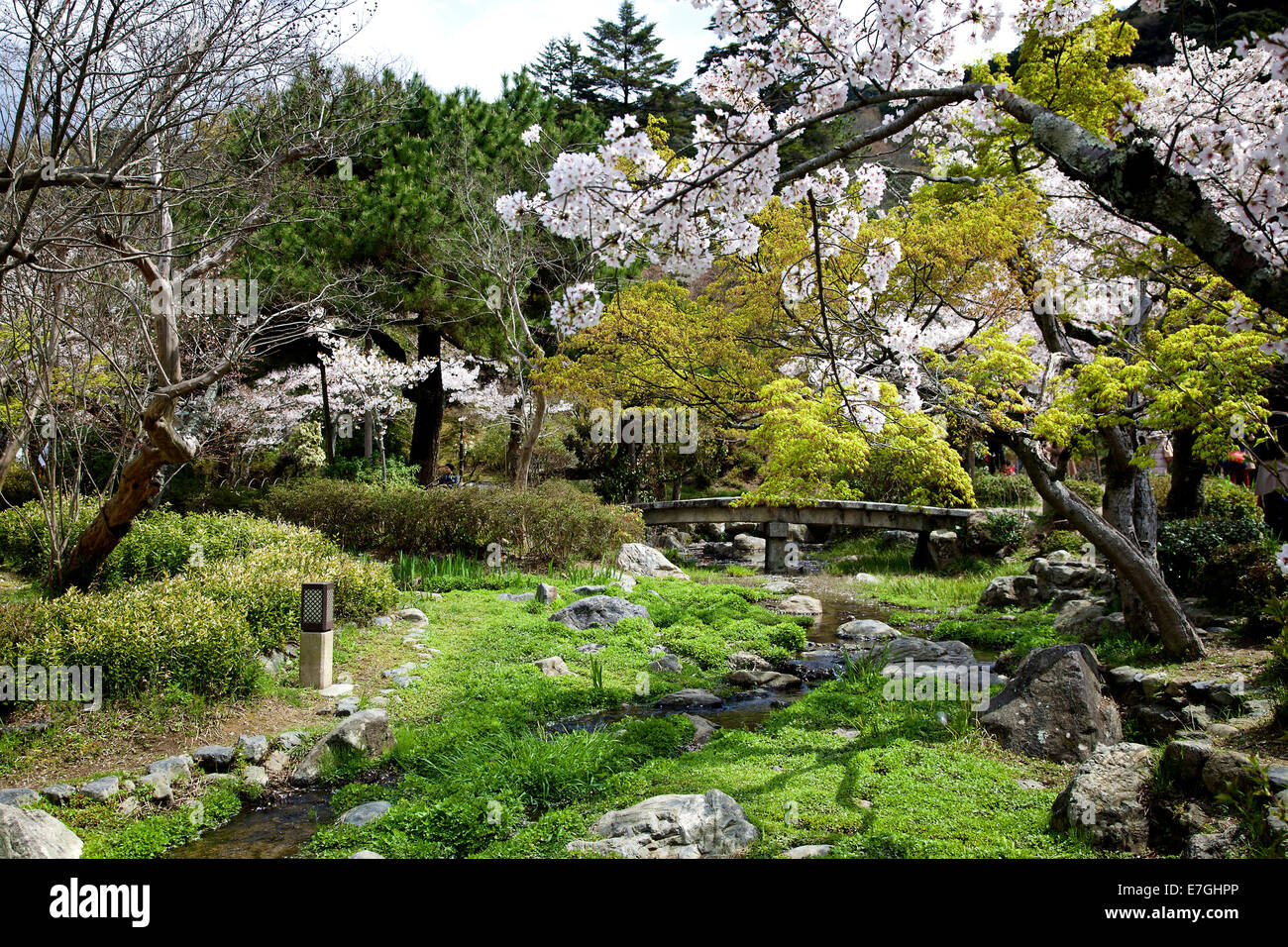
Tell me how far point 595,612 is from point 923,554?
27.6 feet

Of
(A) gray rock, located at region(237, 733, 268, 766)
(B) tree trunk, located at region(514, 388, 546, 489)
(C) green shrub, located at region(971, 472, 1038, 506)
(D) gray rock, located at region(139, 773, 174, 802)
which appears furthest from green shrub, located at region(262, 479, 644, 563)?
(C) green shrub, located at region(971, 472, 1038, 506)

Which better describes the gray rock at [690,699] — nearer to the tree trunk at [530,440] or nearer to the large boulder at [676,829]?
the large boulder at [676,829]

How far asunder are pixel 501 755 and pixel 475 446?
18.1 m

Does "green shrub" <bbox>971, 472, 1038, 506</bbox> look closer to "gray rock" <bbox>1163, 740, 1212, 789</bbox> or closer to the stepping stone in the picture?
"gray rock" <bbox>1163, 740, 1212, 789</bbox>

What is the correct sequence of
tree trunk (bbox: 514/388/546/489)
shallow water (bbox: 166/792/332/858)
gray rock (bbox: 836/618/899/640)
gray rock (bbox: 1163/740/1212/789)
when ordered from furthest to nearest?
1. tree trunk (bbox: 514/388/546/489)
2. gray rock (bbox: 836/618/899/640)
3. shallow water (bbox: 166/792/332/858)
4. gray rock (bbox: 1163/740/1212/789)

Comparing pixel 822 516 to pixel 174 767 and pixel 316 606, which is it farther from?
pixel 174 767

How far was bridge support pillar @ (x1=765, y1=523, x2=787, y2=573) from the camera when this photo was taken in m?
Result: 15.8

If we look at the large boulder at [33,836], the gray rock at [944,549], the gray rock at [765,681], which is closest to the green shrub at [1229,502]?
the gray rock at [944,549]

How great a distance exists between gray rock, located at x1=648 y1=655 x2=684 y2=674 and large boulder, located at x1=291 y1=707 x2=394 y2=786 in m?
2.72

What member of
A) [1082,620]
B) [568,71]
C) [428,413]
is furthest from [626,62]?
[1082,620]

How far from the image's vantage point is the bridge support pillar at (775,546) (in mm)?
15781

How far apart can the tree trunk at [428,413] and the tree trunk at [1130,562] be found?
497 inches

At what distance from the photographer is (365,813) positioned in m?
4.47
